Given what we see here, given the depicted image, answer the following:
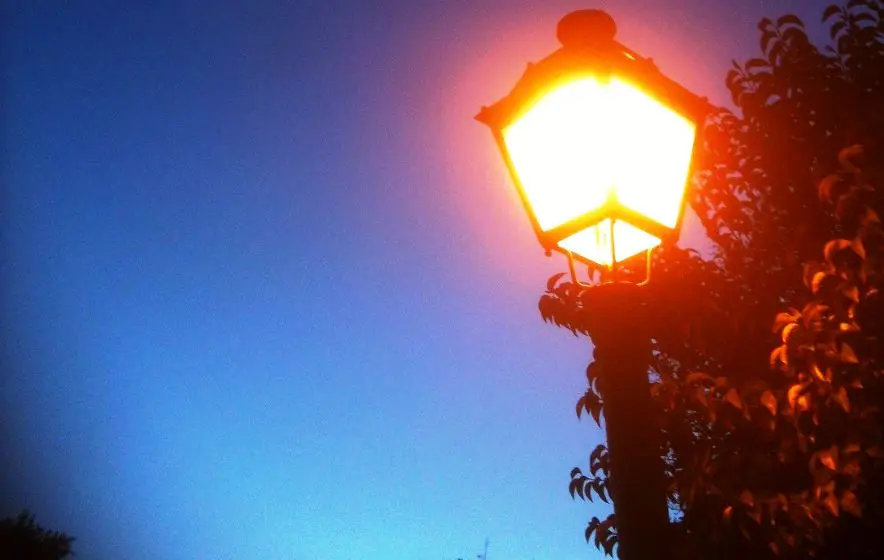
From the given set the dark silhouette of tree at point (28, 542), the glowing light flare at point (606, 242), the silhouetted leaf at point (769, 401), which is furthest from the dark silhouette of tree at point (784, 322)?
the dark silhouette of tree at point (28, 542)

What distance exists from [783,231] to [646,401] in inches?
134

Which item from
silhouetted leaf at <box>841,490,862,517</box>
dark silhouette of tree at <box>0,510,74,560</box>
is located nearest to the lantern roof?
silhouetted leaf at <box>841,490,862,517</box>

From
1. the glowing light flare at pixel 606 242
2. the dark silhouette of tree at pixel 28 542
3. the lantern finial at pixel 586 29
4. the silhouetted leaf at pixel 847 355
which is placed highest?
the dark silhouette of tree at pixel 28 542

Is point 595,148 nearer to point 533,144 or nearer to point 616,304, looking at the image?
point 533,144

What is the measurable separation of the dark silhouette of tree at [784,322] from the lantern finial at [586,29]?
139 centimetres

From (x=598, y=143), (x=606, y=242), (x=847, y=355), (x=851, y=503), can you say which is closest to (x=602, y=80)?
(x=598, y=143)

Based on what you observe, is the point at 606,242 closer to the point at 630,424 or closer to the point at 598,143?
the point at 598,143

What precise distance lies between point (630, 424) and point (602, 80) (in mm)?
1245

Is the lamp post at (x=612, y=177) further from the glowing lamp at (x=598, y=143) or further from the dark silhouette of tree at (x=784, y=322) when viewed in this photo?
the dark silhouette of tree at (x=784, y=322)

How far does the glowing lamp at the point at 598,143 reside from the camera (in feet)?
6.98

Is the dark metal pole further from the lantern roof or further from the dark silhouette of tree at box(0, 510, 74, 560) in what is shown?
the dark silhouette of tree at box(0, 510, 74, 560)

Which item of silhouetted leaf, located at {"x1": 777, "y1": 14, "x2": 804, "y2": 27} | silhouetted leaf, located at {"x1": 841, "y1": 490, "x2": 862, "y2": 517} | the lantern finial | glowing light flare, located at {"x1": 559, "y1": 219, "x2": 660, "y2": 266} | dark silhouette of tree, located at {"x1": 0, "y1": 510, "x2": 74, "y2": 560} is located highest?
dark silhouette of tree, located at {"x1": 0, "y1": 510, "x2": 74, "y2": 560}

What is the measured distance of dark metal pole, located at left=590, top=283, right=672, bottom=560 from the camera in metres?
1.93

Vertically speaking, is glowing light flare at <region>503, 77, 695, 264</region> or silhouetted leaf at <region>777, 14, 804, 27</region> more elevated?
silhouetted leaf at <region>777, 14, 804, 27</region>
